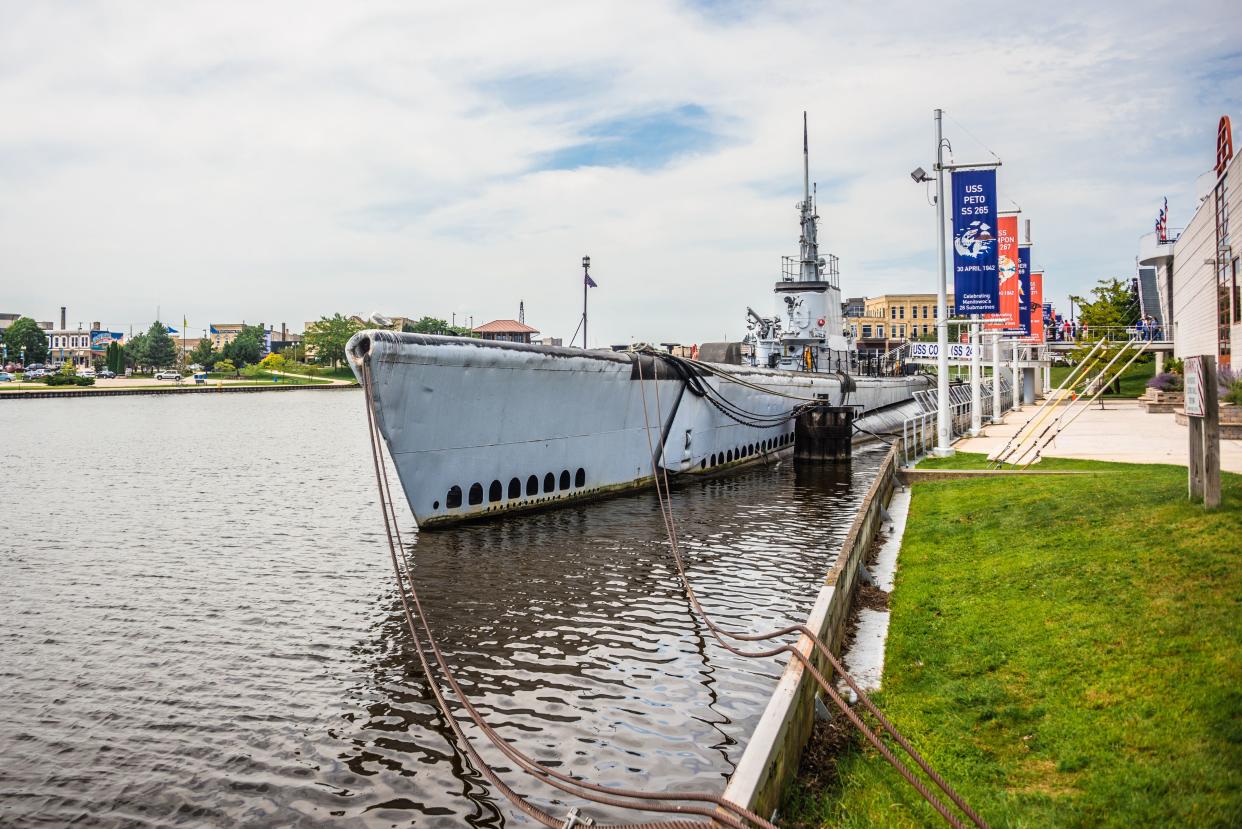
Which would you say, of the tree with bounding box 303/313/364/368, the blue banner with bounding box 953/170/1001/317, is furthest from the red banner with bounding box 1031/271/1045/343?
the tree with bounding box 303/313/364/368

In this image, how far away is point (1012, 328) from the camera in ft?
87.9

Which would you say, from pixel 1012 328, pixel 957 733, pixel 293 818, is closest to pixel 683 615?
pixel 957 733

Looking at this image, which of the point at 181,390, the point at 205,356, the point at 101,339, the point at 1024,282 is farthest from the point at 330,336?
the point at 1024,282

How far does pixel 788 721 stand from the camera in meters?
5.23

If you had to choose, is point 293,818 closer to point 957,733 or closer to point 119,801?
point 119,801

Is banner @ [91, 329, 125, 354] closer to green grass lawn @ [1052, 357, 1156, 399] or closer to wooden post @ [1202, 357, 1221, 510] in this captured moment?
green grass lawn @ [1052, 357, 1156, 399]

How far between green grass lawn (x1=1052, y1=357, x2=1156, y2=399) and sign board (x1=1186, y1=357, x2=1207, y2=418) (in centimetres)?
4757

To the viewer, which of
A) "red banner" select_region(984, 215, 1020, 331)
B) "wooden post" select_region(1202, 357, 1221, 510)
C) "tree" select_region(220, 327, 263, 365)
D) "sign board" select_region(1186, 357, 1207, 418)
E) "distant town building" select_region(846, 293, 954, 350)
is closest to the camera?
"wooden post" select_region(1202, 357, 1221, 510)

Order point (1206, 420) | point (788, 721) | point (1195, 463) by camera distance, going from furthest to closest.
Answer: point (1195, 463) < point (1206, 420) < point (788, 721)

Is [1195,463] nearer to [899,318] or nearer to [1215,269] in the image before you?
[1215,269]

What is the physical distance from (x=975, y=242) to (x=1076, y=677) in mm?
15877

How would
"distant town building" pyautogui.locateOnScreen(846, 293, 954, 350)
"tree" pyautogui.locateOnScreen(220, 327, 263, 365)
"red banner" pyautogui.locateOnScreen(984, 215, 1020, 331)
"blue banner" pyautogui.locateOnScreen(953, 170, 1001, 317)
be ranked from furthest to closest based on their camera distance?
"tree" pyautogui.locateOnScreen(220, 327, 263, 365), "distant town building" pyautogui.locateOnScreen(846, 293, 954, 350), "red banner" pyautogui.locateOnScreen(984, 215, 1020, 331), "blue banner" pyautogui.locateOnScreen(953, 170, 1001, 317)

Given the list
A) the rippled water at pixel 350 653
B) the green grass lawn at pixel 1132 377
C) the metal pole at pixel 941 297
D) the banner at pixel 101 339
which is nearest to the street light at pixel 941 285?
the metal pole at pixel 941 297

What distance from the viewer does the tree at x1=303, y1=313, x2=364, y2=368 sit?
401 ft
